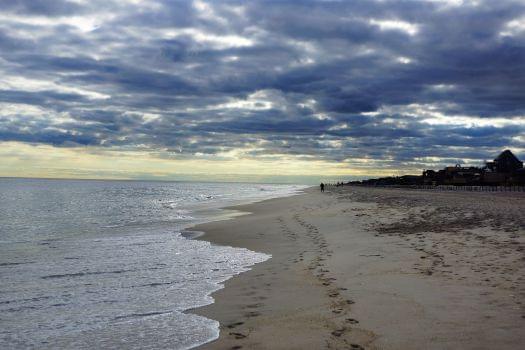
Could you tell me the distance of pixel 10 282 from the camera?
1180 cm

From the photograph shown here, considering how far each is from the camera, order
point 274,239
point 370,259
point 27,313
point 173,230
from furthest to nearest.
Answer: point 173,230, point 274,239, point 370,259, point 27,313

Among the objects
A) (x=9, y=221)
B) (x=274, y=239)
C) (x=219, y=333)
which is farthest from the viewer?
(x=9, y=221)

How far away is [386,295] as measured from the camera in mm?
8555

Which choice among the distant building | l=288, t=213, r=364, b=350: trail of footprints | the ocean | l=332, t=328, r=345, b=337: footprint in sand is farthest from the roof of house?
l=332, t=328, r=345, b=337: footprint in sand

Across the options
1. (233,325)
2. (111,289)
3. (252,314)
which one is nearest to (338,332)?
(233,325)

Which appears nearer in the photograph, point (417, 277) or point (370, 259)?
point (417, 277)

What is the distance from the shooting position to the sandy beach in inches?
248

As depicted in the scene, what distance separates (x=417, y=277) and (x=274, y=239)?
10636mm

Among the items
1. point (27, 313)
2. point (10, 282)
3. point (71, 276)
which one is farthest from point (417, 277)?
point (10, 282)

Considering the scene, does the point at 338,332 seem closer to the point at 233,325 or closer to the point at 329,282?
the point at 233,325

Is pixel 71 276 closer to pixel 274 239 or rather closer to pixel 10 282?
pixel 10 282

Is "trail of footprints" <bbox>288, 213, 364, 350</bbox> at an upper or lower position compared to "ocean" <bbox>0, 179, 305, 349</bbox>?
upper

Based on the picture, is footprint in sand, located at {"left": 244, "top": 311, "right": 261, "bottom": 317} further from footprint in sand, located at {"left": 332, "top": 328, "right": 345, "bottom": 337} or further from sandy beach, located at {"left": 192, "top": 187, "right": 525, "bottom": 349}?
footprint in sand, located at {"left": 332, "top": 328, "right": 345, "bottom": 337}

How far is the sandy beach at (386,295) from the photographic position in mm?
6305
